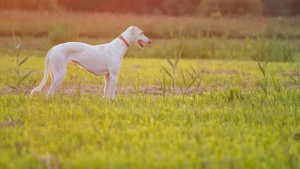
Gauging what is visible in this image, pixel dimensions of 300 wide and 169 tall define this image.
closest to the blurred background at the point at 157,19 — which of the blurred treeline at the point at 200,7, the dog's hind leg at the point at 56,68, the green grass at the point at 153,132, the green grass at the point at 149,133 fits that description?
the blurred treeline at the point at 200,7

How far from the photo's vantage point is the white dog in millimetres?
5672

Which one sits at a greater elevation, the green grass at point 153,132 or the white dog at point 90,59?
the white dog at point 90,59

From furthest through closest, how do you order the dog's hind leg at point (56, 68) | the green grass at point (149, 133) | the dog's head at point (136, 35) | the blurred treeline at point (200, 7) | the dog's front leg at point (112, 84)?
the blurred treeline at point (200, 7) < the dog's head at point (136, 35) < the dog's front leg at point (112, 84) < the dog's hind leg at point (56, 68) < the green grass at point (149, 133)

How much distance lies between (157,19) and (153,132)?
2025cm

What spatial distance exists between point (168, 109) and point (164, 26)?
18.2 m

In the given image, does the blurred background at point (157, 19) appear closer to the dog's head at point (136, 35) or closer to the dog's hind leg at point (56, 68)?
the dog's head at point (136, 35)

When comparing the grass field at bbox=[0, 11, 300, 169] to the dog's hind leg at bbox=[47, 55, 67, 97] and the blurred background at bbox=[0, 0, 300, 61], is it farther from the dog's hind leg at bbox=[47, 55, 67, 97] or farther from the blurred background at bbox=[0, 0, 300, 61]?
the blurred background at bbox=[0, 0, 300, 61]

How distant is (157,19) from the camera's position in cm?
2359

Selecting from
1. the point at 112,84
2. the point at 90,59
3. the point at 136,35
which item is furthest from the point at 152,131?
the point at 136,35

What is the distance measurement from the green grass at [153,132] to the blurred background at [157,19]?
11.1 meters

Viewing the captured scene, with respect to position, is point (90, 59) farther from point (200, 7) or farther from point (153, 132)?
point (200, 7)

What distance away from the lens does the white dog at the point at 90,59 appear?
5672 mm

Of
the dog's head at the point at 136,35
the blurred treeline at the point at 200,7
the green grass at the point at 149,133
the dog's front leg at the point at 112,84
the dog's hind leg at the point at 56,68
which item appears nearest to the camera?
the green grass at the point at 149,133

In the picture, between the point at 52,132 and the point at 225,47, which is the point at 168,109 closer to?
the point at 52,132
